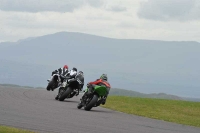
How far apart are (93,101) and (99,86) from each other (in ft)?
2.09

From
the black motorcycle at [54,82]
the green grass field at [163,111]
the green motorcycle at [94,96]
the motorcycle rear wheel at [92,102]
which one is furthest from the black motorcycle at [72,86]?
the black motorcycle at [54,82]

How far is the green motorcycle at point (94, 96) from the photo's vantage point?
24297 millimetres

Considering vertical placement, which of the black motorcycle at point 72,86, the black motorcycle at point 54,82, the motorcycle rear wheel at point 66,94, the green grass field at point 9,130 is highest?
the black motorcycle at point 54,82

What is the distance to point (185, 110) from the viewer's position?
31.8m

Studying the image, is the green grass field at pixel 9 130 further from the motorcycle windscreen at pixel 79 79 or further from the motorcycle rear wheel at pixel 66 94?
the motorcycle rear wheel at pixel 66 94

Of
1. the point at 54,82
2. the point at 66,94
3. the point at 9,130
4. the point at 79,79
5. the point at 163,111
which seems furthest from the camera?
the point at 54,82

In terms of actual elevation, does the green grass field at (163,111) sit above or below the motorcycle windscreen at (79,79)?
below

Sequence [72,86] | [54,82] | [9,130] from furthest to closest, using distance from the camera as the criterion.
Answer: [54,82]
[72,86]
[9,130]

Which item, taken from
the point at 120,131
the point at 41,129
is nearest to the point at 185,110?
the point at 120,131

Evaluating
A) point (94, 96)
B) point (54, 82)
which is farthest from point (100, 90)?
point (54, 82)

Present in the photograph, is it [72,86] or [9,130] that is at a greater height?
[72,86]

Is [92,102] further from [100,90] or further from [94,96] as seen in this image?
[100,90]

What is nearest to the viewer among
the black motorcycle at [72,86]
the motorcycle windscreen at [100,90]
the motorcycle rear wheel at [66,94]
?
the motorcycle windscreen at [100,90]

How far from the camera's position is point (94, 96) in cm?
2436
